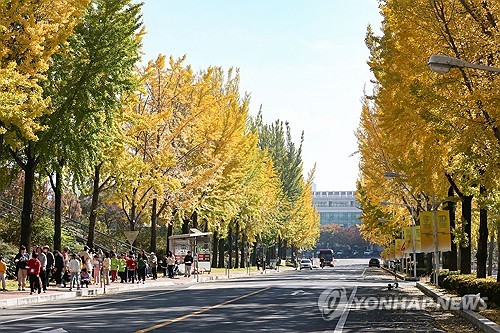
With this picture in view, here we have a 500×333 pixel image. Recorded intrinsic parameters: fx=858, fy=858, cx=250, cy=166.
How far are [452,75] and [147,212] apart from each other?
36729mm

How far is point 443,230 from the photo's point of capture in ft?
117

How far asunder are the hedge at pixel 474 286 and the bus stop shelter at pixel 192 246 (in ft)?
77.6

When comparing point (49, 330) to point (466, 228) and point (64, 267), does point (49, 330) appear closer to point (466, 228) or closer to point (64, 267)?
point (466, 228)

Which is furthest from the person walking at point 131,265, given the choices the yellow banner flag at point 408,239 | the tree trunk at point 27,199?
the yellow banner flag at point 408,239

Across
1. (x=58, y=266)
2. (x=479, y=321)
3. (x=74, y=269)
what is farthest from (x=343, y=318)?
(x=58, y=266)

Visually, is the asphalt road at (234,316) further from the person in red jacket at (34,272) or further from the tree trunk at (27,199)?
the tree trunk at (27,199)

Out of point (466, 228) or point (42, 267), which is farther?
point (42, 267)

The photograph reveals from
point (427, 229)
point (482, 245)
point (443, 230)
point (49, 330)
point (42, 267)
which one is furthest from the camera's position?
point (427, 229)

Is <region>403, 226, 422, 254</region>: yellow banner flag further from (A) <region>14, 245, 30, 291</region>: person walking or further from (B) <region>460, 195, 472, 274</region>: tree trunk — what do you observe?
(A) <region>14, 245, 30, 291</region>: person walking

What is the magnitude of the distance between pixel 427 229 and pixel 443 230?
0.69 metres

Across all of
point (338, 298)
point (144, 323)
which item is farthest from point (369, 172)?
point (144, 323)

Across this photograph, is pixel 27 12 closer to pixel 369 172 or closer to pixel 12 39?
pixel 12 39

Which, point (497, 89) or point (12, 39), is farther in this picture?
point (12, 39)

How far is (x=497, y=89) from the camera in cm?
1884
